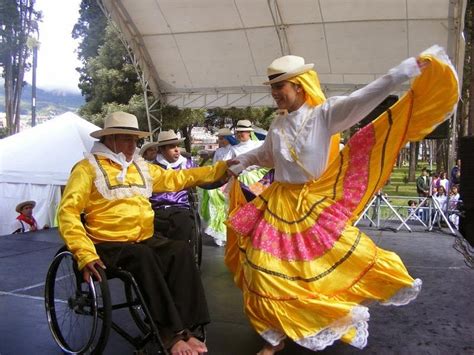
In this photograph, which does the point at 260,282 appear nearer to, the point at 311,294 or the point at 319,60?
the point at 311,294

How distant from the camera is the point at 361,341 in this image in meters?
2.76

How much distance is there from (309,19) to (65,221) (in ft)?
21.0

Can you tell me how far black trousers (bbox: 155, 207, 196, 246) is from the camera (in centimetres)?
452

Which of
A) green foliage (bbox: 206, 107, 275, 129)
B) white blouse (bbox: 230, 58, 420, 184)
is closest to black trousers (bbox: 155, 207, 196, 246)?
white blouse (bbox: 230, 58, 420, 184)

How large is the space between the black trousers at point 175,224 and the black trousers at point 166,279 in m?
1.56

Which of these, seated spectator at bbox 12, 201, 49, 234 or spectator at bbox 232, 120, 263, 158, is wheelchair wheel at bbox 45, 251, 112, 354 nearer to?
spectator at bbox 232, 120, 263, 158

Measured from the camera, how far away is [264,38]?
8.76 meters

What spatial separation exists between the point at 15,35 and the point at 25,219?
3.04 m

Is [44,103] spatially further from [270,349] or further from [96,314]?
[270,349]

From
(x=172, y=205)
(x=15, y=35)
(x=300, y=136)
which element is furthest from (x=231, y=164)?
(x=15, y=35)

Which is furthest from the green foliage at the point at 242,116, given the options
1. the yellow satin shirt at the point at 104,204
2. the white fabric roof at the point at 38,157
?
the yellow satin shirt at the point at 104,204

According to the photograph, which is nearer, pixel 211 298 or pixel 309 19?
pixel 211 298

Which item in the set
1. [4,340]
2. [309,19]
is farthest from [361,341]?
[309,19]

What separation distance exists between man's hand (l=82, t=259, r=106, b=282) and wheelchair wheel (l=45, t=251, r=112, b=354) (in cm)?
3
